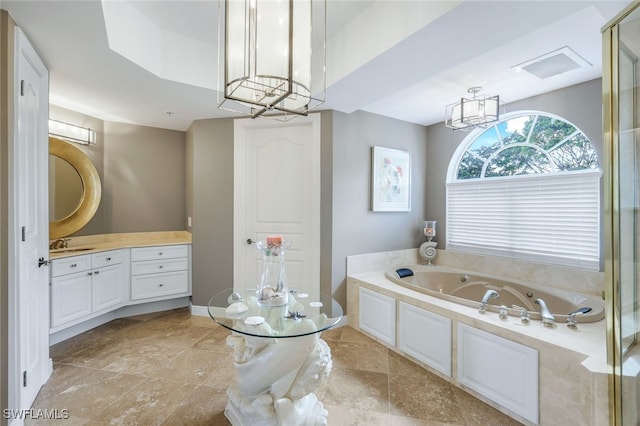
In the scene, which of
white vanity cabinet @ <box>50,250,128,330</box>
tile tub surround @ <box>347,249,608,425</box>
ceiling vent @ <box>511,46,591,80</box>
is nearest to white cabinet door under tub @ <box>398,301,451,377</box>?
tile tub surround @ <box>347,249,608,425</box>

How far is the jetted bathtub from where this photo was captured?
6.58 ft

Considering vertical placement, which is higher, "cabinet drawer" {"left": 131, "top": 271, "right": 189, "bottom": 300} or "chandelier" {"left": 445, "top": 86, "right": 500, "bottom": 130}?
"chandelier" {"left": 445, "top": 86, "right": 500, "bottom": 130}

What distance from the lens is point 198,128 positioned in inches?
131

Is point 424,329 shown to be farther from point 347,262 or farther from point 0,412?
point 0,412

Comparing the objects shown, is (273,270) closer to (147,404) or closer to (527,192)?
(147,404)

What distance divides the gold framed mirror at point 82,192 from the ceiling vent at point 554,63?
4208 mm

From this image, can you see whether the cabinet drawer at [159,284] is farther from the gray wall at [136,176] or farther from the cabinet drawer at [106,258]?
the gray wall at [136,176]

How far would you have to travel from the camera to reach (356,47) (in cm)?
205

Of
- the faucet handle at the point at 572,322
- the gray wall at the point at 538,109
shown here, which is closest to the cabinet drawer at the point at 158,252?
the gray wall at the point at 538,109

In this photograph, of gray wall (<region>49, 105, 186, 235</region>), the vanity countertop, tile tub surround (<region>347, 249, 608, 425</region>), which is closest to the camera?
tile tub surround (<region>347, 249, 608, 425</region>)

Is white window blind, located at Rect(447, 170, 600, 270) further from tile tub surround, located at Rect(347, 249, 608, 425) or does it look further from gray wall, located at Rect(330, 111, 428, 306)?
tile tub surround, located at Rect(347, 249, 608, 425)

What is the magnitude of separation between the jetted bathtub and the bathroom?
18.1 inches

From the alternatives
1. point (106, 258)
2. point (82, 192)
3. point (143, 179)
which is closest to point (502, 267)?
point (106, 258)

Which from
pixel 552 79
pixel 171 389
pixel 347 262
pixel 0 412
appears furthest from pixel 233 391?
pixel 552 79
